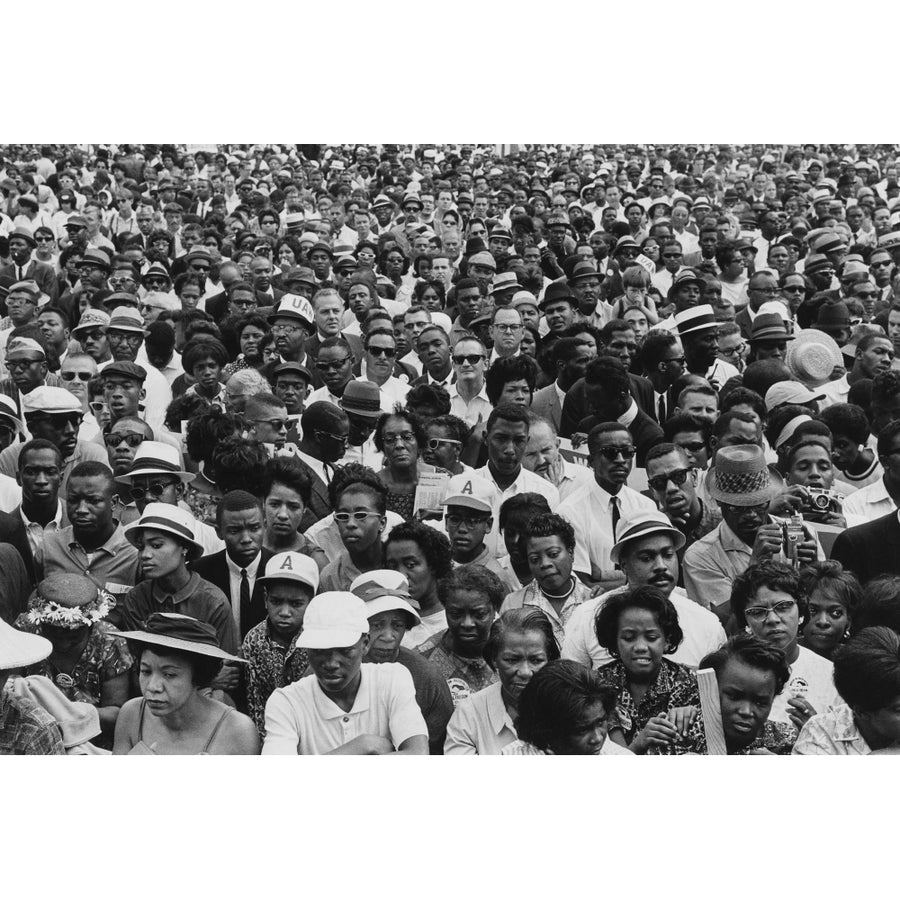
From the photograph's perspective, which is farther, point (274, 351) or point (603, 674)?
point (274, 351)

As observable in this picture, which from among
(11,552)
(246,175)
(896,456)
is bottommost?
(11,552)

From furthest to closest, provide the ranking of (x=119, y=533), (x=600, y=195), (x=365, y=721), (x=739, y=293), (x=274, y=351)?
(x=600, y=195), (x=739, y=293), (x=274, y=351), (x=119, y=533), (x=365, y=721)

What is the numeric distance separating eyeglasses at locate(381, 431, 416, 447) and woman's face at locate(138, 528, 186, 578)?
1437 millimetres

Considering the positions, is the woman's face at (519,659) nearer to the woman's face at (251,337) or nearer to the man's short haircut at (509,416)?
the man's short haircut at (509,416)

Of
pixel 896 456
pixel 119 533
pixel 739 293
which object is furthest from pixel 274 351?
pixel 896 456

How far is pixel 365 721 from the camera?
8.13m

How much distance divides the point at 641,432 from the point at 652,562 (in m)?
0.99

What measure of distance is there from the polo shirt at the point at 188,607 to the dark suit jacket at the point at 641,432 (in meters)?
2.51

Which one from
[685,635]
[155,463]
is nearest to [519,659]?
[685,635]

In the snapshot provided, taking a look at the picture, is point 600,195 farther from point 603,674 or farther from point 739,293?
point 603,674

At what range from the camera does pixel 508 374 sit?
959 cm

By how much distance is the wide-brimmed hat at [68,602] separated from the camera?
326 inches

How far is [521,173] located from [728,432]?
12.8 feet

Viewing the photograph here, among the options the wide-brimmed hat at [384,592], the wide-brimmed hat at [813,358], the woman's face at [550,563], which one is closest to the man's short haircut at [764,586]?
the woman's face at [550,563]
